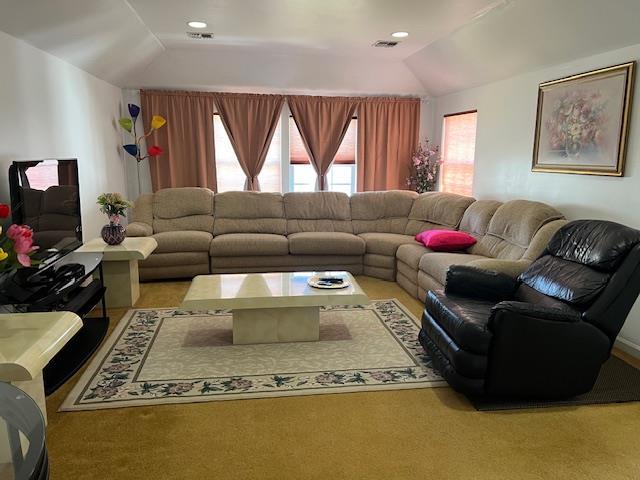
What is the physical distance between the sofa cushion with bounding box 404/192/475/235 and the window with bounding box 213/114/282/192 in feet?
6.51

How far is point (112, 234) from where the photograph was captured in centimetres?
422

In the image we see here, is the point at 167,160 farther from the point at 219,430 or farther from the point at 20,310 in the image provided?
the point at 219,430

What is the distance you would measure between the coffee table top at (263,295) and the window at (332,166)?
3175 millimetres

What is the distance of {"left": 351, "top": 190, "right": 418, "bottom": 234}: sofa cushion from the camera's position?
5801 millimetres

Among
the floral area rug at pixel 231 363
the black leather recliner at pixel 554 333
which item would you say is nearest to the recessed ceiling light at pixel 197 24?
the floral area rug at pixel 231 363

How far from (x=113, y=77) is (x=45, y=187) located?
260 centimetres

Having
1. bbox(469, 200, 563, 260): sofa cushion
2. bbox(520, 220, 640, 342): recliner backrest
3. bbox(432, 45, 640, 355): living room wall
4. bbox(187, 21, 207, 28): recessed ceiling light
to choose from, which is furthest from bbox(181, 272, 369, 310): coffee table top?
bbox(187, 21, 207, 28): recessed ceiling light

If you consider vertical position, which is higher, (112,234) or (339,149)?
(339,149)

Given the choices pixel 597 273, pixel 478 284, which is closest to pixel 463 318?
pixel 478 284

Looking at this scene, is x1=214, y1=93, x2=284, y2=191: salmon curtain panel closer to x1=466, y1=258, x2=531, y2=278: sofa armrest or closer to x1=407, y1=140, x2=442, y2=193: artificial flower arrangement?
x1=407, y1=140, x2=442, y2=193: artificial flower arrangement

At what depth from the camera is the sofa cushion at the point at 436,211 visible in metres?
5.09

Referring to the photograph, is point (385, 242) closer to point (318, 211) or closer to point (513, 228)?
point (318, 211)

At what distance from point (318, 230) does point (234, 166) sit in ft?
5.35

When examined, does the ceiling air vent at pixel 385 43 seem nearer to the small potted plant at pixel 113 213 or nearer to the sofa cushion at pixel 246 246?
the sofa cushion at pixel 246 246
